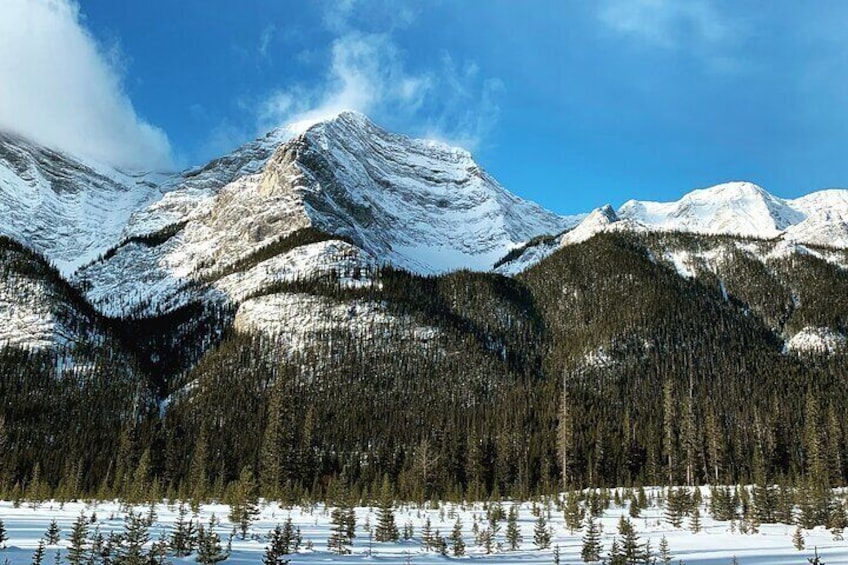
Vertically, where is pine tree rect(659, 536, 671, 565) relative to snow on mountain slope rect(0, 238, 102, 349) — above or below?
below

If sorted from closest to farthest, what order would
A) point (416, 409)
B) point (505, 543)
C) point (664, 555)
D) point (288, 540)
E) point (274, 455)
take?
point (288, 540) → point (664, 555) → point (505, 543) → point (274, 455) → point (416, 409)

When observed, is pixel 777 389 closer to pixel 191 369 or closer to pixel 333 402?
pixel 333 402

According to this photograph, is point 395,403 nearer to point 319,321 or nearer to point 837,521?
point 319,321

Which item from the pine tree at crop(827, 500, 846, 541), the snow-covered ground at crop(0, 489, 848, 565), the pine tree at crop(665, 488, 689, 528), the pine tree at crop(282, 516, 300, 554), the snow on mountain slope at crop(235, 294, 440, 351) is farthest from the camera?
the snow on mountain slope at crop(235, 294, 440, 351)

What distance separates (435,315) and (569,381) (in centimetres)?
4474

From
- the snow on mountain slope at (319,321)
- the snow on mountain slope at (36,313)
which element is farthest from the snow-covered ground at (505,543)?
the snow on mountain slope at (36,313)

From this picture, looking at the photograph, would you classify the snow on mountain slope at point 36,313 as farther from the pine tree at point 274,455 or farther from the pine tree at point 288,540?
the pine tree at point 288,540

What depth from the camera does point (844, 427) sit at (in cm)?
10756

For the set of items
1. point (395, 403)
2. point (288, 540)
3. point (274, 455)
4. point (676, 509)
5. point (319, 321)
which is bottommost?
point (288, 540)

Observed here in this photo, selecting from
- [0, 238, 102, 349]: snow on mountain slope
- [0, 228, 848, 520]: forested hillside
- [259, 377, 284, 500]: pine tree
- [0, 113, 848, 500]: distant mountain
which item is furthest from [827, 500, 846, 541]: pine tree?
[0, 238, 102, 349]: snow on mountain slope

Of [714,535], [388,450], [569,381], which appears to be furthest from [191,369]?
[714,535]

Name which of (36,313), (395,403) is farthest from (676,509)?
(36,313)

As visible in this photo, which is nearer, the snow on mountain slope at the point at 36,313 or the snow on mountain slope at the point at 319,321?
the snow on mountain slope at the point at 36,313

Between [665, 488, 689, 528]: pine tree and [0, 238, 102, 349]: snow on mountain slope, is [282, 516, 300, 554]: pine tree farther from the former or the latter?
[0, 238, 102, 349]: snow on mountain slope
